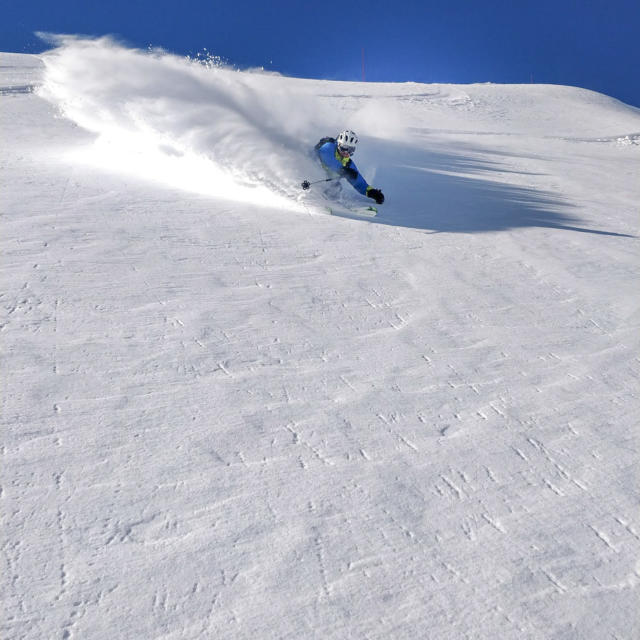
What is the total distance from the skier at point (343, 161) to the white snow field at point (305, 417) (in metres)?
0.52

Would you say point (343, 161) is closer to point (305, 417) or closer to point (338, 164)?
point (338, 164)

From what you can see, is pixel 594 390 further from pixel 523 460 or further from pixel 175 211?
pixel 175 211

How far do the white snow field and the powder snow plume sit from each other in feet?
1.18

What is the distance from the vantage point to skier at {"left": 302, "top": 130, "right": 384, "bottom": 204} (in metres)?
8.05

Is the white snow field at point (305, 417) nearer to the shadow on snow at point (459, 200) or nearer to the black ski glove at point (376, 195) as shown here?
the shadow on snow at point (459, 200)

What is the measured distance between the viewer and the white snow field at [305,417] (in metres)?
2.30

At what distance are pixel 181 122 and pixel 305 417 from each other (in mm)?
6848

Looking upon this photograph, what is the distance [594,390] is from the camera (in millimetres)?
3961

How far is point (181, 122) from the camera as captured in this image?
8984mm

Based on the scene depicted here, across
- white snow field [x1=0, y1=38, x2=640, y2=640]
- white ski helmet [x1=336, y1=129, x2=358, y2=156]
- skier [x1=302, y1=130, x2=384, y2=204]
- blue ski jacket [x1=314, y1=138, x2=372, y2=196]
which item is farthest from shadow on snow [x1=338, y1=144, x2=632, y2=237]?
white ski helmet [x1=336, y1=129, x2=358, y2=156]

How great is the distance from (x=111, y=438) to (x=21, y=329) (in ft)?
4.42

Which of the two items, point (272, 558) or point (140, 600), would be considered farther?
point (272, 558)

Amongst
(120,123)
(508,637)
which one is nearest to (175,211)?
(120,123)

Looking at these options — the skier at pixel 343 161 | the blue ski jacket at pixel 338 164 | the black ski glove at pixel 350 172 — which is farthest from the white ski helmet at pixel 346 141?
the black ski glove at pixel 350 172
